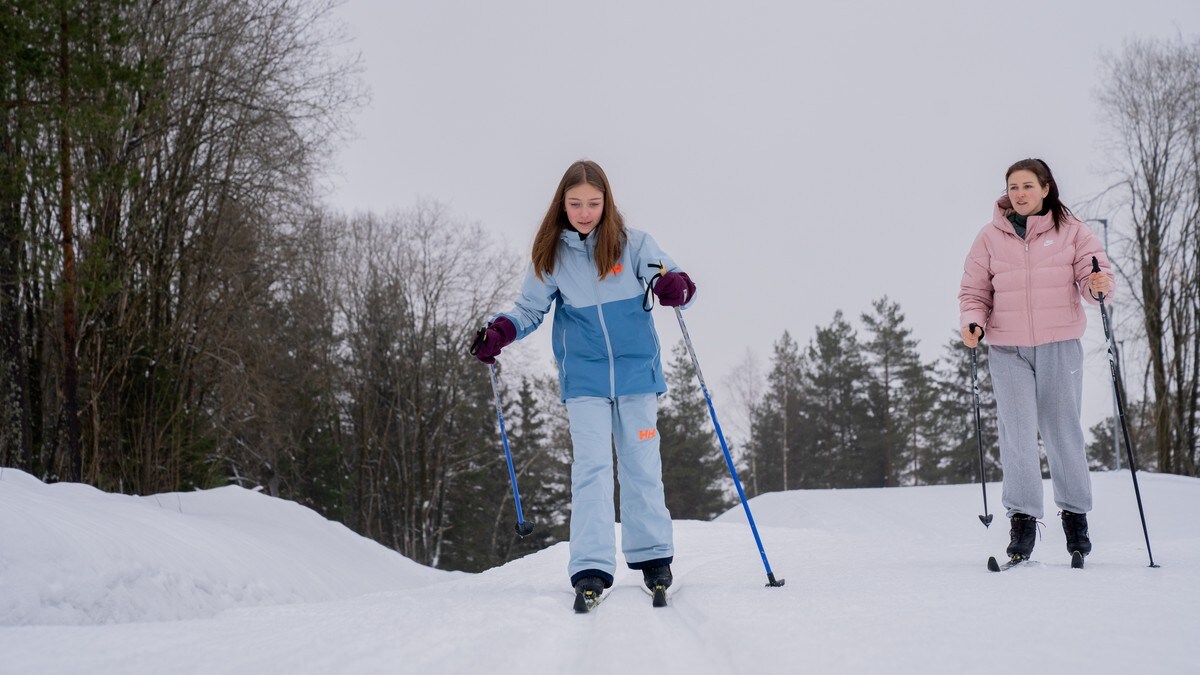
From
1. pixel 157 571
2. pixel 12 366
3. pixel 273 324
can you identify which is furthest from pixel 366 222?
pixel 157 571

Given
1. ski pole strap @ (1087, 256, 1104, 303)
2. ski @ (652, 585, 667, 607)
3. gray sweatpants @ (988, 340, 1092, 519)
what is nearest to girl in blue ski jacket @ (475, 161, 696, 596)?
ski @ (652, 585, 667, 607)

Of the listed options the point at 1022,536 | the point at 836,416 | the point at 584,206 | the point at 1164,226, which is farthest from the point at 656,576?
the point at 836,416

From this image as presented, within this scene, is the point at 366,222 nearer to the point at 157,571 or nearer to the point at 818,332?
the point at 818,332

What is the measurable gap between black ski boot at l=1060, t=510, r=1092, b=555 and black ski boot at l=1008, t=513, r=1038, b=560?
0.45ft

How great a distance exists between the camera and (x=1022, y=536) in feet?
13.5

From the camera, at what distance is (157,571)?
4.95 metres

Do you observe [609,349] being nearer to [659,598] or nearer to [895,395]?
[659,598]

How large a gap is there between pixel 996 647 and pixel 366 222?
1068 inches

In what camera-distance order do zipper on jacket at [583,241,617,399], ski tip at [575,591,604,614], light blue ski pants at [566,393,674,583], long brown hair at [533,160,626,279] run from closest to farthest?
ski tip at [575,591,604,614] < light blue ski pants at [566,393,674,583] < zipper on jacket at [583,241,617,399] < long brown hair at [533,160,626,279]

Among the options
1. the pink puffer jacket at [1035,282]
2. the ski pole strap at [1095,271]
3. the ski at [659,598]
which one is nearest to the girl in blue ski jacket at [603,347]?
the ski at [659,598]

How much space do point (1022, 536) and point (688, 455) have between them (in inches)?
1217

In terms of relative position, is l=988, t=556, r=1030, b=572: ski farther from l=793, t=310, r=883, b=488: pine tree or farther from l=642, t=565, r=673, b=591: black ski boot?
l=793, t=310, r=883, b=488: pine tree

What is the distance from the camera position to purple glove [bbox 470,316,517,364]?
3922mm

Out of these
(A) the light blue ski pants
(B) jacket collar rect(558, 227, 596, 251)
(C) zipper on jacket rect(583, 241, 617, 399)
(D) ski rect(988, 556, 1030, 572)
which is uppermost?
(B) jacket collar rect(558, 227, 596, 251)
